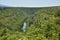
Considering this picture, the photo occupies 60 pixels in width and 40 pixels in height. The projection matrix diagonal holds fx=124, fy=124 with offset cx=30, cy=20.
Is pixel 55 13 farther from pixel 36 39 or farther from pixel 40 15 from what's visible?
pixel 36 39

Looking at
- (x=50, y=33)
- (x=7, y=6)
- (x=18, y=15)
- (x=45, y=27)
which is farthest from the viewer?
(x=18, y=15)

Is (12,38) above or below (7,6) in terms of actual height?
below

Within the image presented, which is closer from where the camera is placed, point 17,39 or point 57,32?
point 17,39

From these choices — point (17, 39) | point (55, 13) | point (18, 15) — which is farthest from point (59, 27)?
point (18, 15)

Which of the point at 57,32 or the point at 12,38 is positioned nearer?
the point at 12,38

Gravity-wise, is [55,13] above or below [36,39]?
above

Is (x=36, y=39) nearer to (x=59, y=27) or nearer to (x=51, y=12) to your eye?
(x=59, y=27)

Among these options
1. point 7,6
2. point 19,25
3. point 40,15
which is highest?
point 7,6

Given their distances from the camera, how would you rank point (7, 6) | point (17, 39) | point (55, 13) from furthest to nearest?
point (55, 13) → point (17, 39) → point (7, 6)

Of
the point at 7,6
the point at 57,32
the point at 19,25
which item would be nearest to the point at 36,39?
the point at 57,32
